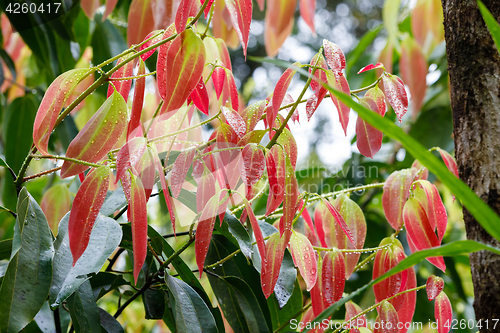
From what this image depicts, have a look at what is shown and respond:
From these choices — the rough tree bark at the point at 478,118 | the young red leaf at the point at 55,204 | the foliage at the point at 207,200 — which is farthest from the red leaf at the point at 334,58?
the young red leaf at the point at 55,204

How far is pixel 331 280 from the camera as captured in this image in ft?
1.42

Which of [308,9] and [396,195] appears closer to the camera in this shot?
[396,195]

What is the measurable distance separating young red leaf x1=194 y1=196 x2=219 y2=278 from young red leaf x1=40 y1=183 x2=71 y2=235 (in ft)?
1.08

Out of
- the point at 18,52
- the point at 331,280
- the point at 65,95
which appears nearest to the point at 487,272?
the point at 331,280

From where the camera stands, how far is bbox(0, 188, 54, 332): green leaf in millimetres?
334

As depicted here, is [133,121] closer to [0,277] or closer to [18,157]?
[0,277]

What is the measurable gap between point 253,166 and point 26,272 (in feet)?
0.70

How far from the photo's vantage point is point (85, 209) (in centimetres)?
32

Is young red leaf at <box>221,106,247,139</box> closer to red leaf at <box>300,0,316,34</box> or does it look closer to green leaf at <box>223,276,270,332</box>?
green leaf at <box>223,276,270,332</box>

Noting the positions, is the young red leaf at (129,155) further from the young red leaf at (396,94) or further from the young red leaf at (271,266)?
the young red leaf at (396,94)

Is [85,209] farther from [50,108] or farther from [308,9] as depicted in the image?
[308,9]

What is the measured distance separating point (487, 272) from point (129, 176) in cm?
30

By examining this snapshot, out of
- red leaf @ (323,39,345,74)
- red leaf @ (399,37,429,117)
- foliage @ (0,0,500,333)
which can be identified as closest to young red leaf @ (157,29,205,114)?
foliage @ (0,0,500,333)

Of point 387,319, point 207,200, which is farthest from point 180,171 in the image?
point 387,319
